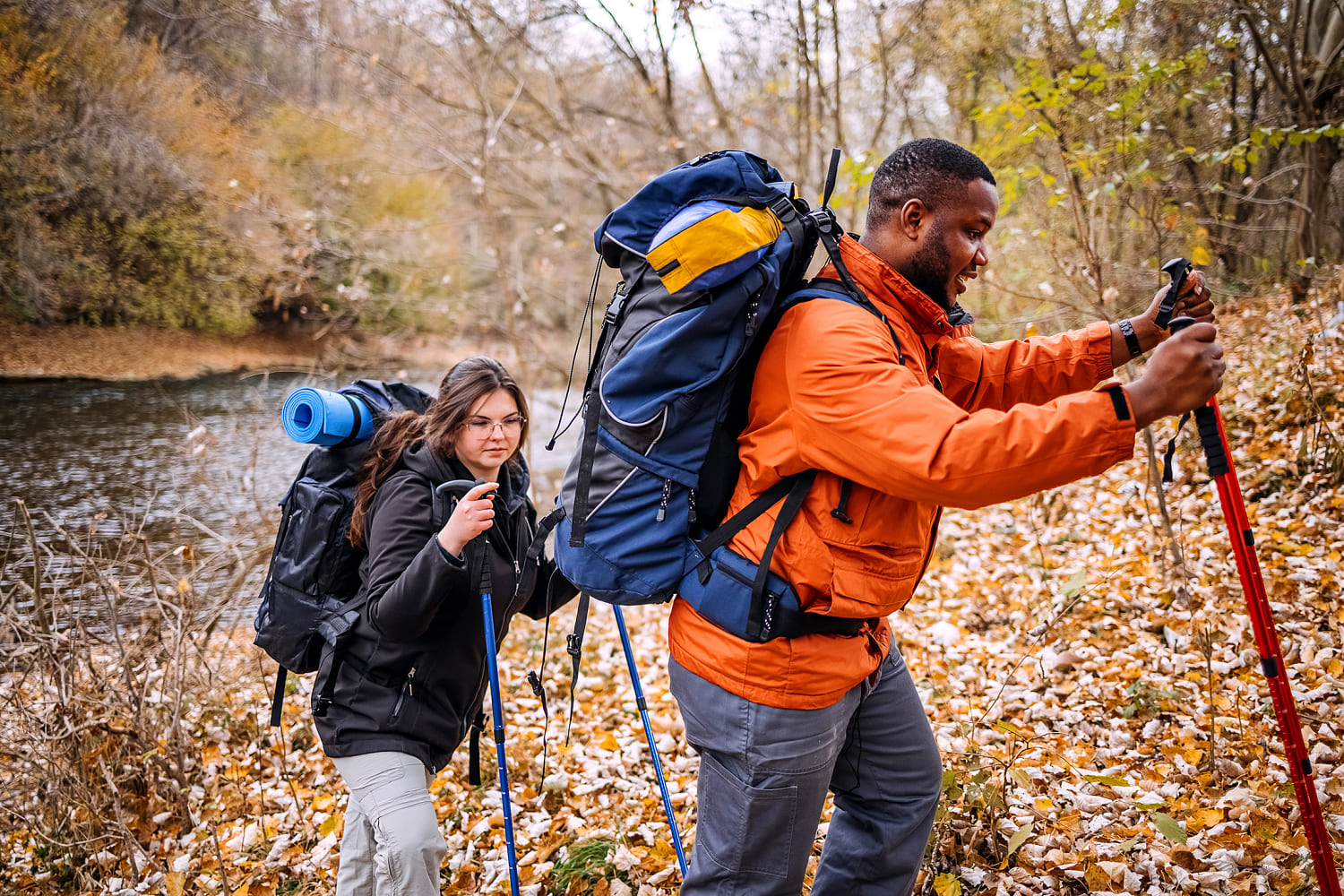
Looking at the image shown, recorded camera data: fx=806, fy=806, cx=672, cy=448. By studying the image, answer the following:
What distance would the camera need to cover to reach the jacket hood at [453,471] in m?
2.95

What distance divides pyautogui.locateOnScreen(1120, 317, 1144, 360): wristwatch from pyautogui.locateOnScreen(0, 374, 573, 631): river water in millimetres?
5788

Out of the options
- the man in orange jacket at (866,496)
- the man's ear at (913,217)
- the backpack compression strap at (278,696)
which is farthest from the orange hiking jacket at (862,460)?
the backpack compression strap at (278,696)

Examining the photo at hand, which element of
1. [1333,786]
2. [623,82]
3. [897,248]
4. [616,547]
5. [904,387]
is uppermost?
[623,82]

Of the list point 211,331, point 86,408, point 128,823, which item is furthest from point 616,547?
point 211,331

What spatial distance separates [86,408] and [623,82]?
11808 mm

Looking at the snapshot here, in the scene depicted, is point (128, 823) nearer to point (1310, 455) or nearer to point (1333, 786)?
point (1333, 786)

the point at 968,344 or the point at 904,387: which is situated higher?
the point at 968,344

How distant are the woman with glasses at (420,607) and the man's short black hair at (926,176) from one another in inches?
59.9

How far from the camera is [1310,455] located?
5477 millimetres

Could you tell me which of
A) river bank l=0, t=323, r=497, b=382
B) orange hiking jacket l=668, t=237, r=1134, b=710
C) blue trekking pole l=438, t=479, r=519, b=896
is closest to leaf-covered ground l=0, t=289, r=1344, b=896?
blue trekking pole l=438, t=479, r=519, b=896

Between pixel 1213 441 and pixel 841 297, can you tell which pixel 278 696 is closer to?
pixel 841 297

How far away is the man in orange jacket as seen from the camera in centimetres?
161

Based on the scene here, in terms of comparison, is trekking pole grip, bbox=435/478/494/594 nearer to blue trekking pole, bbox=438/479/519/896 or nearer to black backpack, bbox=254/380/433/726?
blue trekking pole, bbox=438/479/519/896

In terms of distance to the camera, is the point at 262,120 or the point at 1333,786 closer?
the point at 1333,786
